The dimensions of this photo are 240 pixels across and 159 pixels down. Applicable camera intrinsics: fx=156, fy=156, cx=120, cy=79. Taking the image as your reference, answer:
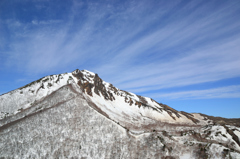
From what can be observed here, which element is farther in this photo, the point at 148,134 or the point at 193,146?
the point at 148,134

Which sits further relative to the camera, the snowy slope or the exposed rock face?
the snowy slope

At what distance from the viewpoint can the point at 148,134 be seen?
3906cm

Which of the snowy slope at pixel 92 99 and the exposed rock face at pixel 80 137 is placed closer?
the exposed rock face at pixel 80 137

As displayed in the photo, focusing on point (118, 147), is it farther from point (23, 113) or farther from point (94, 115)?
point (23, 113)

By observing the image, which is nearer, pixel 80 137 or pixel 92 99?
pixel 80 137

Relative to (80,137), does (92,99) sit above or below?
above

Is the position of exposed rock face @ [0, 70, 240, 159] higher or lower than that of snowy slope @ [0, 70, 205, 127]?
lower

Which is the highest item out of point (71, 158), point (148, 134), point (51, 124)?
point (51, 124)

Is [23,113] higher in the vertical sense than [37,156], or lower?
higher

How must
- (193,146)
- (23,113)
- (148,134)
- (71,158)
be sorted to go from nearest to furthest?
(71,158) → (193,146) → (148,134) → (23,113)

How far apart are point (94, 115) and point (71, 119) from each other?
6316 millimetres

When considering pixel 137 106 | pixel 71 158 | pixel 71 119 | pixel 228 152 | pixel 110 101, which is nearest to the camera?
pixel 228 152

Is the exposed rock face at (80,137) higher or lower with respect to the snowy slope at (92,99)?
lower

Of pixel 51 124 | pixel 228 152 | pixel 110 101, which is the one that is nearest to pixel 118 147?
pixel 51 124
